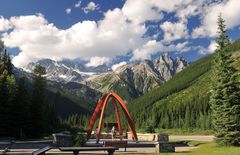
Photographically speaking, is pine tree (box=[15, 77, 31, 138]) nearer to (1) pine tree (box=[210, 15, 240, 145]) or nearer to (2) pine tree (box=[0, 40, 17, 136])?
(2) pine tree (box=[0, 40, 17, 136])

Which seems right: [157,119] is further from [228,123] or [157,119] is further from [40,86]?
[228,123]

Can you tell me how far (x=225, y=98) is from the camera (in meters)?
35.0

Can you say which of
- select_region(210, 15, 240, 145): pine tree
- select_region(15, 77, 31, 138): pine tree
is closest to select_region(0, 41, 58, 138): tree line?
select_region(15, 77, 31, 138): pine tree

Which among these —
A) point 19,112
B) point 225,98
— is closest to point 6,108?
point 19,112

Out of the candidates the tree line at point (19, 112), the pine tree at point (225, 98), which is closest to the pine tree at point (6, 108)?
the tree line at point (19, 112)

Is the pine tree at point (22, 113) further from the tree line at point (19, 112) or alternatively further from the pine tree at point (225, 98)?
the pine tree at point (225, 98)

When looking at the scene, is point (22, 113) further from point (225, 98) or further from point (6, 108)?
point (225, 98)

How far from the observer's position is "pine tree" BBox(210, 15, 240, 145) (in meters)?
34.1

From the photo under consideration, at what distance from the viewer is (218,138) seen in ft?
114

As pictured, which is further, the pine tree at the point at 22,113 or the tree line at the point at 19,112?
the pine tree at the point at 22,113

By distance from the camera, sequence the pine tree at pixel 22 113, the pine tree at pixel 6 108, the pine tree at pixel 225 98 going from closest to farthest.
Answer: the pine tree at pixel 225 98 < the pine tree at pixel 6 108 < the pine tree at pixel 22 113

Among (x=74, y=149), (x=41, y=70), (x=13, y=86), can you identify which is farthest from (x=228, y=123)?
(x=41, y=70)

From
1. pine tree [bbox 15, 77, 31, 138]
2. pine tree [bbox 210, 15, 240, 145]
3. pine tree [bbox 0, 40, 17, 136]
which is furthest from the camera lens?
pine tree [bbox 15, 77, 31, 138]

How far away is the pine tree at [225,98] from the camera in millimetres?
34125
